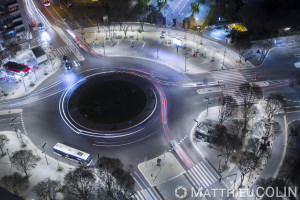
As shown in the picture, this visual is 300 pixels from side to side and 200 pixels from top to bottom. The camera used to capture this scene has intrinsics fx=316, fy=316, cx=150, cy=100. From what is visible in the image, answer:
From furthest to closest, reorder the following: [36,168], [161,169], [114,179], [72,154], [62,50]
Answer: [62,50] → [72,154] → [36,168] → [161,169] → [114,179]

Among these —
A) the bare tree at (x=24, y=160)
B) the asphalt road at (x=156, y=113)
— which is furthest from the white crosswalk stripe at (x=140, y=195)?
the bare tree at (x=24, y=160)

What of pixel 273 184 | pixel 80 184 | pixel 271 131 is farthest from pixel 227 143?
pixel 80 184

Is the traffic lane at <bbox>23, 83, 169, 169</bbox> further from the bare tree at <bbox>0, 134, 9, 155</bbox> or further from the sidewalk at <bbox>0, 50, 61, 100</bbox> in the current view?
the sidewalk at <bbox>0, 50, 61, 100</bbox>

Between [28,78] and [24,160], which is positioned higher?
[28,78]

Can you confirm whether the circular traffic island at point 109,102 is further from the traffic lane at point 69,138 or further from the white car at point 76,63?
the white car at point 76,63

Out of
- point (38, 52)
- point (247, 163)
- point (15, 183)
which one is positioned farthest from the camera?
point (38, 52)

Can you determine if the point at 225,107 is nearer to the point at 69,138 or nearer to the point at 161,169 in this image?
the point at 161,169
